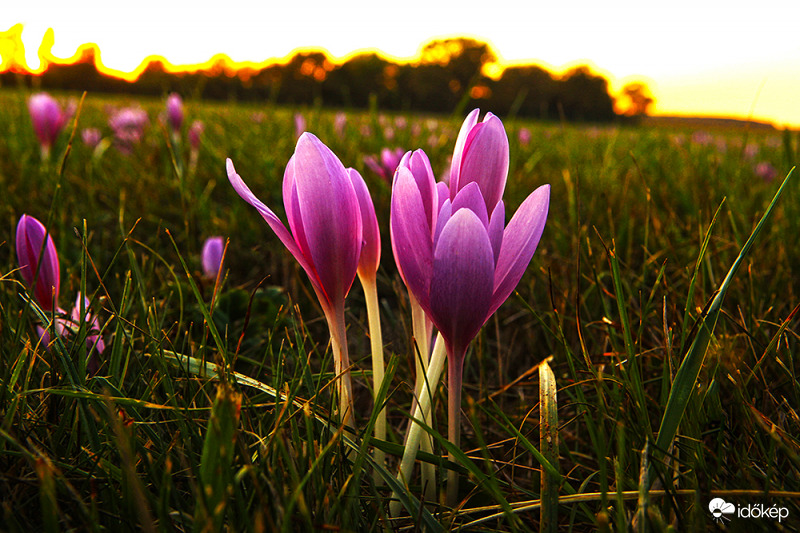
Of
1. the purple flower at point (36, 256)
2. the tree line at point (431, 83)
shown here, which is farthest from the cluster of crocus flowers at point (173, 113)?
the tree line at point (431, 83)

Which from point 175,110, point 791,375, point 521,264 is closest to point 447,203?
point 521,264

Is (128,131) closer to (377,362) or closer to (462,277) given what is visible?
(377,362)

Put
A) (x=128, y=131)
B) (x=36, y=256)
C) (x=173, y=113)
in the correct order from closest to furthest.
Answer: (x=36, y=256), (x=173, y=113), (x=128, y=131)

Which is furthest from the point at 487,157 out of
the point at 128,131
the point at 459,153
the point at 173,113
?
the point at 128,131

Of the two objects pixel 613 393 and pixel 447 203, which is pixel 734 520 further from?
pixel 447 203

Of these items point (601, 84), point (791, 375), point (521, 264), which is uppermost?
point (601, 84)

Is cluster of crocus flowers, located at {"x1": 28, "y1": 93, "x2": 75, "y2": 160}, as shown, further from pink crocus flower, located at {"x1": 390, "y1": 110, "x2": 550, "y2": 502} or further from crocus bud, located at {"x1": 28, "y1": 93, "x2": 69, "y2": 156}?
pink crocus flower, located at {"x1": 390, "y1": 110, "x2": 550, "y2": 502}
